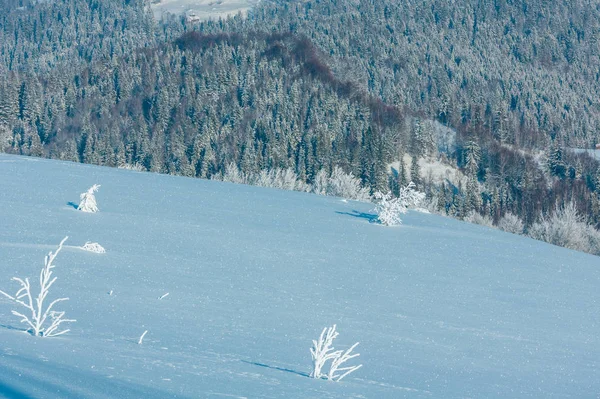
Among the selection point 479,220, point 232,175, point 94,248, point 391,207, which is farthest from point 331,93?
point 94,248

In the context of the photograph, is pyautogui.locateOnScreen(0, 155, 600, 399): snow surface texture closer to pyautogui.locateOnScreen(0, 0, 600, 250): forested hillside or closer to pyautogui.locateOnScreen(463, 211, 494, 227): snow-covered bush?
pyautogui.locateOnScreen(463, 211, 494, 227): snow-covered bush

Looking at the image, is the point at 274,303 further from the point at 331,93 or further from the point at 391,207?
the point at 331,93

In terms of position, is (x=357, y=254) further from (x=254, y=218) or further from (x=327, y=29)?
(x=327, y=29)

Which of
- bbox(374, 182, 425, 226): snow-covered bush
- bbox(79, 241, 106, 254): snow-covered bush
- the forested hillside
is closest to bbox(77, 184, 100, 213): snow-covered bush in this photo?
bbox(79, 241, 106, 254): snow-covered bush

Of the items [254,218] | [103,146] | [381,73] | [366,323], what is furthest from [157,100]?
[366,323]

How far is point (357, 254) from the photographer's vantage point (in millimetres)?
19156

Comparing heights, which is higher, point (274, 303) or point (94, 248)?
point (94, 248)

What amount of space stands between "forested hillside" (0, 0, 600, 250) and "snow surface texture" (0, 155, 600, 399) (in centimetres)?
5955

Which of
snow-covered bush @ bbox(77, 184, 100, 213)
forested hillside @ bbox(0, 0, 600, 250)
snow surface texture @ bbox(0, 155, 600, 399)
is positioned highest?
forested hillside @ bbox(0, 0, 600, 250)

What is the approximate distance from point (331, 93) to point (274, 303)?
331 feet

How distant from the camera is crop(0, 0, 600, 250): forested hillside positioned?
93625mm

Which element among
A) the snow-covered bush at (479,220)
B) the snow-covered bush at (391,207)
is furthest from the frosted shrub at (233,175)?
the snow-covered bush at (391,207)

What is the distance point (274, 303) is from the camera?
13133mm

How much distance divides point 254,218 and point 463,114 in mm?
112968
